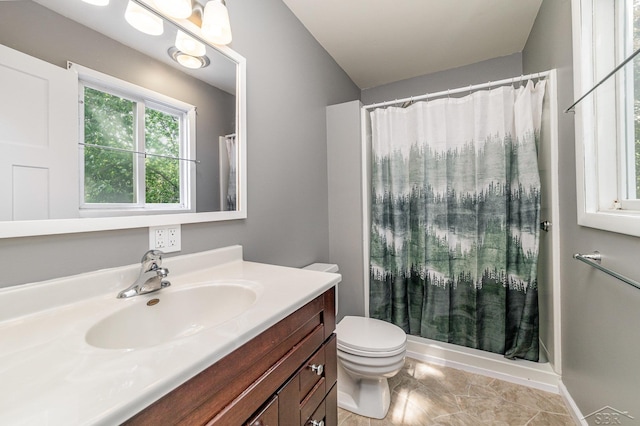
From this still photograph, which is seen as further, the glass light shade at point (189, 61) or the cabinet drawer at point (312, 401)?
the glass light shade at point (189, 61)

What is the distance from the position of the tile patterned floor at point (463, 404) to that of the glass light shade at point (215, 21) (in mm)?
1936

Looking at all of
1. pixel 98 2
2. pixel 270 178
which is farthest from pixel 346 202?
pixel 98 2

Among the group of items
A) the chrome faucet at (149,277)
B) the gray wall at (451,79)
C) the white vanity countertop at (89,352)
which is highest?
the gray wall at (451,79)

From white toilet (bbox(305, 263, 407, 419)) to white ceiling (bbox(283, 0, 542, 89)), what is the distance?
201 centimetres

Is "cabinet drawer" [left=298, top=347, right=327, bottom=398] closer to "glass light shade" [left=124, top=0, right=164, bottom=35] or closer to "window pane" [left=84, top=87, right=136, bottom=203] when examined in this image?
"window pane" [left=84, top=87, right=136, bottom=203]

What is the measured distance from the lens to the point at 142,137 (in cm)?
93

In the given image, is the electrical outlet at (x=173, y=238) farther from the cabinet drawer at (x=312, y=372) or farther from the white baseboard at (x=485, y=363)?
the white baseboard at (x=485, y=363)

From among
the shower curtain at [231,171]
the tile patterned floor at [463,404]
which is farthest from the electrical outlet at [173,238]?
the tile patterned floor at [463,404]

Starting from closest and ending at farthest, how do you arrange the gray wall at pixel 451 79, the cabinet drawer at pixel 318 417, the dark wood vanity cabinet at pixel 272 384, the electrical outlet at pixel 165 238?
the dark wood vanity cabinet at pixel 272 384 < the cabinet drawer at pixel 318 417 < the electrical outlet at pixel 165 238 < the gray wall at pixel 451 79

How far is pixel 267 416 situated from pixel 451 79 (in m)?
2.87

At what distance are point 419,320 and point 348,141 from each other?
1.47 m

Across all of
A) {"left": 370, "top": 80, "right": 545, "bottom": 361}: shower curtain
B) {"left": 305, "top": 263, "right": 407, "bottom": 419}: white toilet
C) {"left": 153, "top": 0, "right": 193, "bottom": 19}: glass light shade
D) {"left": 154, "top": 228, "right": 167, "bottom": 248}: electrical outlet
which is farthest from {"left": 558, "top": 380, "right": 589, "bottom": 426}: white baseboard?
{"left": 153, "top": 0, "right": 193, "bottom": 19}: glass light shade

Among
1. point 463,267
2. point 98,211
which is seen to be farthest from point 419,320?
point 98,211

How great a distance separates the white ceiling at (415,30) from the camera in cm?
169
